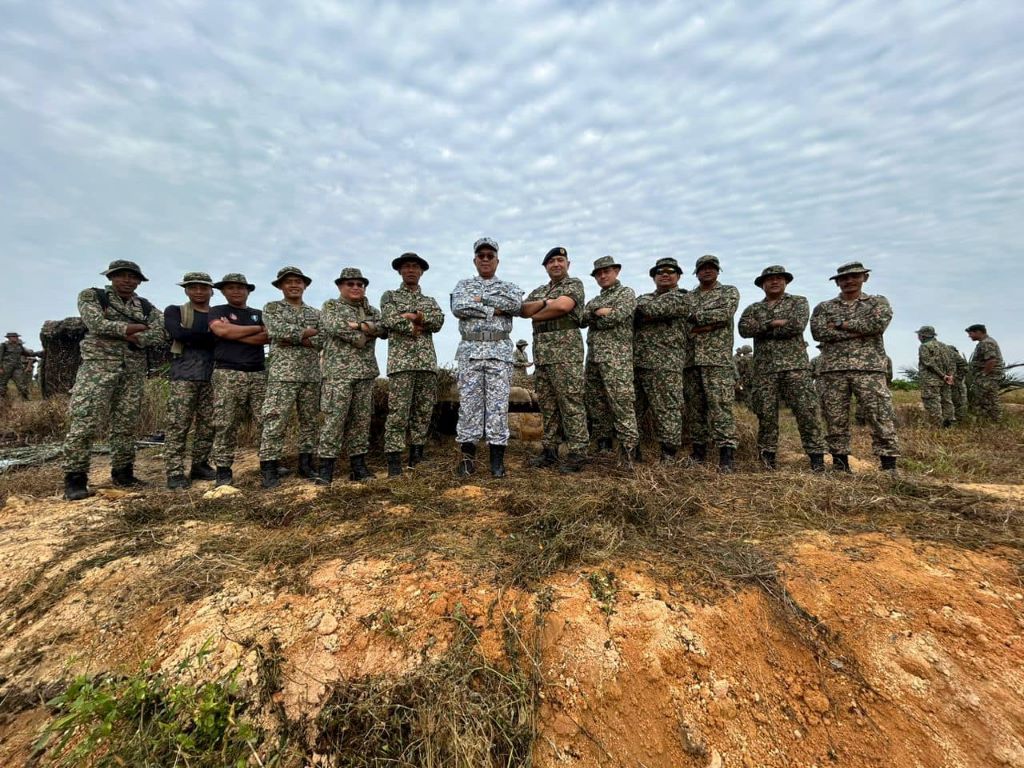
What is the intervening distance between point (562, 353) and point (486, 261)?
1.20 m

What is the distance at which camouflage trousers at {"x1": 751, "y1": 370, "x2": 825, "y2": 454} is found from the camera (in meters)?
4.56

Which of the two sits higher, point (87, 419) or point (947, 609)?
point (87, 419)

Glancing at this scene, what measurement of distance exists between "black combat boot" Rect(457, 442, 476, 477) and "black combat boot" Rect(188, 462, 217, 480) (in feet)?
9.16

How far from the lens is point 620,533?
8.17 feet

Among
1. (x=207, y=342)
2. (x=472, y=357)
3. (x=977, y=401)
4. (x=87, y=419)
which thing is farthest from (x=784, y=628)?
(x=977, y=401)

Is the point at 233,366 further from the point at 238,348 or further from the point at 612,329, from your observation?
the point at 612,329

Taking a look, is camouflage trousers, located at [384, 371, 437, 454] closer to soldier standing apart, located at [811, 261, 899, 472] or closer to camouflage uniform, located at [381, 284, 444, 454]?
camouflage uniform, located at [381, 284, 444, 454]

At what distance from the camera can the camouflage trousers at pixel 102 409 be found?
13.0 feet

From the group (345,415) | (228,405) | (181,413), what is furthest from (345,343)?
(181,413)

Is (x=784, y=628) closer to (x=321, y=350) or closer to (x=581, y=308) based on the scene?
(x=581, y=308)

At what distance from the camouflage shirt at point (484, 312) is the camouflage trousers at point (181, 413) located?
108 inches

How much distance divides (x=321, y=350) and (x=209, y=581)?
2.79 m

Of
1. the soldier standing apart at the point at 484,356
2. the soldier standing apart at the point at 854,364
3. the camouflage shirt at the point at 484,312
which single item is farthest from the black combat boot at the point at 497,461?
the soldier standing apart at the point at 854,364

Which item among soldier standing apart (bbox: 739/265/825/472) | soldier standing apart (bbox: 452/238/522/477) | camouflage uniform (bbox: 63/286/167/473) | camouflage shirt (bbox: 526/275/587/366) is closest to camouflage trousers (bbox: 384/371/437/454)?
soldier standing apart (bbox: 452/238/522/477)
